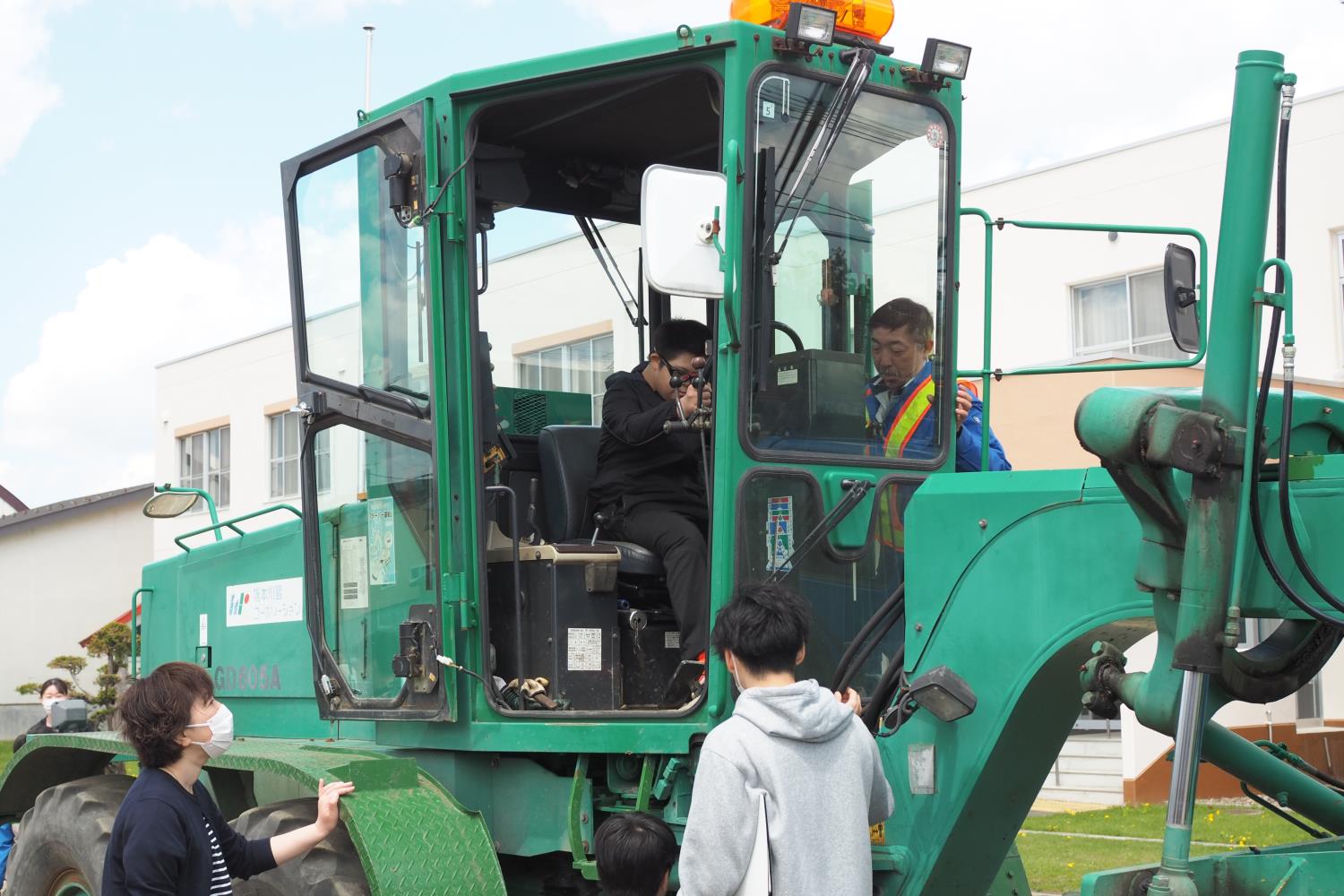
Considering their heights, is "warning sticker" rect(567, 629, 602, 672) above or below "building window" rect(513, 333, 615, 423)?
below

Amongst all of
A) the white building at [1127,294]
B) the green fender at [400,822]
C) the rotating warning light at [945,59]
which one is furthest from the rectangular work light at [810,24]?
the white building at [1127,294]

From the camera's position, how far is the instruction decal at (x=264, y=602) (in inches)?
243

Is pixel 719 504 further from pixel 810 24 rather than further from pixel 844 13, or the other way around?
pixel 844 13

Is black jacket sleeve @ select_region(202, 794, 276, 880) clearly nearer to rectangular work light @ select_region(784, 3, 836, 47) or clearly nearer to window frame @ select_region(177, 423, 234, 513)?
rectangular work light @ select_region(784, 3, 836, 47)

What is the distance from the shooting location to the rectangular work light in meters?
4.34

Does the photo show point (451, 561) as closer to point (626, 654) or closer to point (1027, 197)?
point (626, 654)

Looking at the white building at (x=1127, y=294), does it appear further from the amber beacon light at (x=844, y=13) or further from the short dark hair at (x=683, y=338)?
the amber beacon light at (x=844, y=13)

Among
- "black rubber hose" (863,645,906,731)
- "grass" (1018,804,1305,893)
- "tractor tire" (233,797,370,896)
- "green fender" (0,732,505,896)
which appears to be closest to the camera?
"black rubber hose" (863,645,906,731)

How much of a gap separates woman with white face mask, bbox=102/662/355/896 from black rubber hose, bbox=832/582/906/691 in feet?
5.44

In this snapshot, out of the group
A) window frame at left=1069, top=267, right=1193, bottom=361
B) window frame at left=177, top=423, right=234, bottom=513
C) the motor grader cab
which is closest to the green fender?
the motor grader cab

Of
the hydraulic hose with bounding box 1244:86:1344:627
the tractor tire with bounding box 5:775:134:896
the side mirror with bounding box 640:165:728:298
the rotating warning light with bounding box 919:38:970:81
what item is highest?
the rotating warning light with bounding box 919:38:970:81

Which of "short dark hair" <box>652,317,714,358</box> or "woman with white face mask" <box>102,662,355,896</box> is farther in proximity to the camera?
"short dark hair" <box>652,317,714,358</box>

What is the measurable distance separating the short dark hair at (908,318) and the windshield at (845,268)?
18 mm

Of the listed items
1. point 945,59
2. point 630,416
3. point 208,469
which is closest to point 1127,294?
point 945,59
